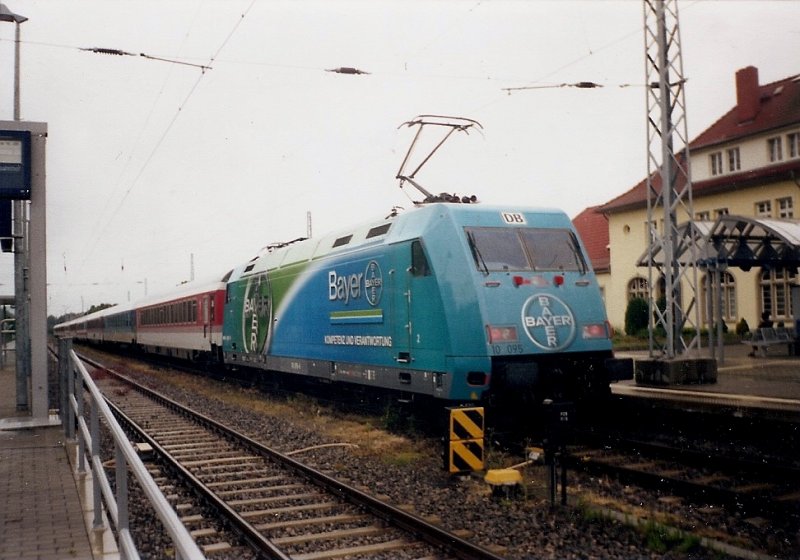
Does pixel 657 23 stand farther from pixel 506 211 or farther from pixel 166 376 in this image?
pixel 166 376

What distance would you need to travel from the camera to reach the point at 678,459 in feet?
29.7

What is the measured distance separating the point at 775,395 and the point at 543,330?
4.81 m

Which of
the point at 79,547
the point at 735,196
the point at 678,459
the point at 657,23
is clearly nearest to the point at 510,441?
the point at 678,459

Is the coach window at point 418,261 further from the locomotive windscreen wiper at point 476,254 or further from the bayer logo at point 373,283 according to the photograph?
the bayer logo at point 373,283

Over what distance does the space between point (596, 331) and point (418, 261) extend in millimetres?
2527

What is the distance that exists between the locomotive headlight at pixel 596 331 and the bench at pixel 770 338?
479 inches

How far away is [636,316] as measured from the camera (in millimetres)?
30594

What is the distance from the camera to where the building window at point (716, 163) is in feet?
95.1

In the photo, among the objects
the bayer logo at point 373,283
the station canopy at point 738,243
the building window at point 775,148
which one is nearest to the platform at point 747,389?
the station canopy at point 738,243

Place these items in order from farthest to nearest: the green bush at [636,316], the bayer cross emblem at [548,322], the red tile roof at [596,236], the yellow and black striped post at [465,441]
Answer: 1. the red tile roof at [596,236]
2. the green bush at [636,316]
3. the bayer cross emblem at [548,322]
4. the yellow and black striped post at [465,441]

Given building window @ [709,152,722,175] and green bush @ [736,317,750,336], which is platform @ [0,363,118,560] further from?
building window @ [709,152,722,175]

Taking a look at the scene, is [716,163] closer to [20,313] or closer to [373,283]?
[373,283]

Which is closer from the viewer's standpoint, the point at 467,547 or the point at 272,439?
the point at 467,547

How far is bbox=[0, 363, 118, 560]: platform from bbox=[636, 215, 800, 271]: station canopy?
1270 centimetres
